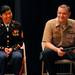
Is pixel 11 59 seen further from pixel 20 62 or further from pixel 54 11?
pixel 54 11

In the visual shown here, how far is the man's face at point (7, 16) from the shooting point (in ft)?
22.0

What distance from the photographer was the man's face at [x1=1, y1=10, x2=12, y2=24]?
264 inches

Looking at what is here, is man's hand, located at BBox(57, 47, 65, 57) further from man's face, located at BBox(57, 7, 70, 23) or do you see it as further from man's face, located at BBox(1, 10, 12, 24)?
man's face, located at BBox(1, 10, 12, 24)

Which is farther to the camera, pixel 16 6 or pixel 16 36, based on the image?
pixel 16 6

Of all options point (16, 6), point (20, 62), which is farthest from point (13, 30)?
point (16, 6)

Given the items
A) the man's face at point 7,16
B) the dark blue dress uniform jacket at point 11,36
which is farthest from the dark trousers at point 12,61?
the man's face at point 7,16

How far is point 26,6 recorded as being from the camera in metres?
7.54

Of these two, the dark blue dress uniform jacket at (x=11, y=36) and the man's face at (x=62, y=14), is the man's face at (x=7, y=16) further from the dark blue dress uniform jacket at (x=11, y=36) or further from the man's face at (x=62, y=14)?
the man's face at (x=62, y=14)

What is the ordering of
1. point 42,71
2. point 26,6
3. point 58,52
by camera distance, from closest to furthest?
point 58,52 < point 42,71 < point 26,6

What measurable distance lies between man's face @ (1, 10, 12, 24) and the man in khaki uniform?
0.63 m

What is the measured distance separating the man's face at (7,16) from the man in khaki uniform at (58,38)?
0.63 m

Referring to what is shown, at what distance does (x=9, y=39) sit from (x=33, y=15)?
999 mm

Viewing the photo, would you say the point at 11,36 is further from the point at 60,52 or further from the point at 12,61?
the point at 60,52

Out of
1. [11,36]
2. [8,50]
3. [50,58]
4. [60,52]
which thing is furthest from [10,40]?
[60,52]
